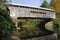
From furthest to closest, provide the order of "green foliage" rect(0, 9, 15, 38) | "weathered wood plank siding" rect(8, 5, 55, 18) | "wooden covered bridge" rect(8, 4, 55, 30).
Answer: "weathered wood plank siding" rect(8, 5, 55, 18) < "wooden covered bridge" rect(8, 4, 55, 30) < "green foliage" rect(0, 9, 15, 38)

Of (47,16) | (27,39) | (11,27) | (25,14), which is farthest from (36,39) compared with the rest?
(11,27)

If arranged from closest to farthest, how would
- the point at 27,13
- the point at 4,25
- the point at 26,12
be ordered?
1. the point at 4,25
2. the point at 26,12
3. the point at 27,13

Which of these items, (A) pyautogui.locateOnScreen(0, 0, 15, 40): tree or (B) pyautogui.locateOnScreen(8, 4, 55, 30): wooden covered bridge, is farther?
(B) pyautogui.locateOnScreen(8, 4, 55, 30): wooden covered bridge

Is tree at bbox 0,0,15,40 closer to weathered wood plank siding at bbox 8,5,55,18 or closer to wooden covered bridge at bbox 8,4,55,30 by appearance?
wooden covered bridge at bbox 8,4,55,30

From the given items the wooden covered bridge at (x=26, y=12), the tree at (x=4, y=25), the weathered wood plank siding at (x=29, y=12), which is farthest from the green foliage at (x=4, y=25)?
the weathered wood plank siding at (x=29, y=12)

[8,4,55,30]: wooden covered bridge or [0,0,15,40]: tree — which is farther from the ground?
[0,0,15,40]: tree

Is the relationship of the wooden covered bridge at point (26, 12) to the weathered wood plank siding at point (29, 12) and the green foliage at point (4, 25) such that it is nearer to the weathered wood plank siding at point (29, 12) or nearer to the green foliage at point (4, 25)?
the weathered wood plank siding at point (29, 12)

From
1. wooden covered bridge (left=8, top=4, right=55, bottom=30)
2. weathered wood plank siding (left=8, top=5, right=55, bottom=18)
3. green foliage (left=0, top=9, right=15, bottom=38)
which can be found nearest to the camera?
green foliage (left=0, top=9, right=15, bottom=38)

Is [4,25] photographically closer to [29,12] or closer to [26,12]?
[26,12]

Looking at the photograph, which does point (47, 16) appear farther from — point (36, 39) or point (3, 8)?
point (3, 8)

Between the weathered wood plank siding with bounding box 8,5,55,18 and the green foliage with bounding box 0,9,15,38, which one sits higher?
the green foliage with bounding box 0,9,15,38

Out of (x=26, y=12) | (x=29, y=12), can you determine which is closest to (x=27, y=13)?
(x=29, y=12)

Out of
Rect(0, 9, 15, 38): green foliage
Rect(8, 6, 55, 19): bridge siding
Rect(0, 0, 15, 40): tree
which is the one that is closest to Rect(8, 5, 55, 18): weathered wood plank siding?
Rect(8, 6, 55, 19): bridge siding

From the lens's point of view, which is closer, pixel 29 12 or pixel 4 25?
pixel 4 25
